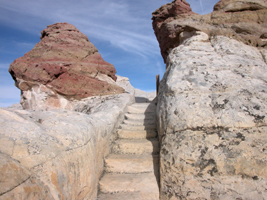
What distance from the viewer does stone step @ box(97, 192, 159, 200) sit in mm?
2154

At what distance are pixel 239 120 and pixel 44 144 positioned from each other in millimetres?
2238

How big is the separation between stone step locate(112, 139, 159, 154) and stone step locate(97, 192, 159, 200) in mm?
789

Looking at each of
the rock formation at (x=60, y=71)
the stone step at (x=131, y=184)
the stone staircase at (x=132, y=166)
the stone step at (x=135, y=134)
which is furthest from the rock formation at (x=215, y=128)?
the rock formation at (x=60, y=71)

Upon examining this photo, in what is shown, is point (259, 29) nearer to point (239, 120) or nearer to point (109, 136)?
point (239, 120)

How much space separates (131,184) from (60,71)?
4034 mm

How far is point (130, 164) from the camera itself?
2.67 meters

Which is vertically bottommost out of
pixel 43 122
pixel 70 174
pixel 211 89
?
pixel 70 174

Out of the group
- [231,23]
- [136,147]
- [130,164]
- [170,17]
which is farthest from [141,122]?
[170,17]

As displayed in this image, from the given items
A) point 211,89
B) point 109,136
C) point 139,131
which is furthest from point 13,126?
point 211,89

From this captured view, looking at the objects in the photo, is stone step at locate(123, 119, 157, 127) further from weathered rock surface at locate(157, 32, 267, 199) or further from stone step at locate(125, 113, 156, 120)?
weathered rock surface at locate(157, 32, 267, 199)

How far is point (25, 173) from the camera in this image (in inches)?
48.6

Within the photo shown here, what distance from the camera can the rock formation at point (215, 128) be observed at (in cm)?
203

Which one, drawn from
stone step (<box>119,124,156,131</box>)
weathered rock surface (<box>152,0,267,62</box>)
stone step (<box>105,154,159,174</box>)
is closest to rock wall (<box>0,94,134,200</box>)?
stone step (<box>105,154,159,174</box>)

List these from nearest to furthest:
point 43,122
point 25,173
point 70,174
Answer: point 25,173 → point 70,174 → point 43,122
